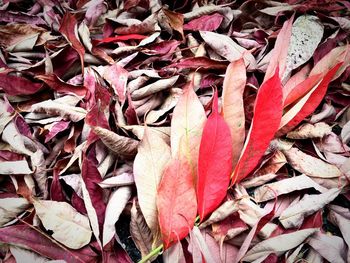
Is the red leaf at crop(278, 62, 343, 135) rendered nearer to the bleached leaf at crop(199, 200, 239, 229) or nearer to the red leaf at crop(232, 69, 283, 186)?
the red leaf at crop(232, 69, 283, 186)

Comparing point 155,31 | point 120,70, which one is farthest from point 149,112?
point 155,31

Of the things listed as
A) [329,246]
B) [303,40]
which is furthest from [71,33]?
[329,246]

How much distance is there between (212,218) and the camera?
0.57 m

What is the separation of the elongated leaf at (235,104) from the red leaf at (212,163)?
5 cm

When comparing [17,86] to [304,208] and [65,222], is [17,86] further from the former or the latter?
[304,208]

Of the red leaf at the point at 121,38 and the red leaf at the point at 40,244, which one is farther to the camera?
the red leaf at the point at 121,38

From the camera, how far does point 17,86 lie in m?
0.72

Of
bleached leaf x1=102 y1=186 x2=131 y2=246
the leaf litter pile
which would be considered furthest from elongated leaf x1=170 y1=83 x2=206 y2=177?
bleached leaf x1=102 y1=186 x2=131 y2=246

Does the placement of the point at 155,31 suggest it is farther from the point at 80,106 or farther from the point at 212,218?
the point at 212,218

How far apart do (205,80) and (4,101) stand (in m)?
0.40

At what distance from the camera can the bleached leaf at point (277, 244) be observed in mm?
555

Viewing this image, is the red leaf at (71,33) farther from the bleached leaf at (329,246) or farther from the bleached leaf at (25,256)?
the bleached leaf at (329,246)

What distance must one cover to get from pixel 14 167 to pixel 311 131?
0.53 metres

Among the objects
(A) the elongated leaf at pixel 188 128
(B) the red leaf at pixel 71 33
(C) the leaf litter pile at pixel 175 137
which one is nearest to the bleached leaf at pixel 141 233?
(C) the leaf litter pile at pixel 175 137
